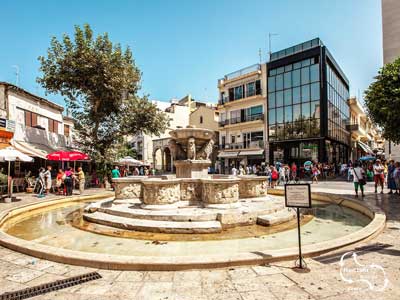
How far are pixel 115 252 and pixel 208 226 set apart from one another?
2.17 metres

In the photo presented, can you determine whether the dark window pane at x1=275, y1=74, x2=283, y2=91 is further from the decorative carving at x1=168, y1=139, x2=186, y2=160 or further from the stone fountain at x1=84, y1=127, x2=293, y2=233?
the decorative carving at x1=168, y1=139, x2=186, y2=160

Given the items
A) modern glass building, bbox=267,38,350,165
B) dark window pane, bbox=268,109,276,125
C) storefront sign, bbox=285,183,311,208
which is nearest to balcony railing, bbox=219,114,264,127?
dark window pane, bbox=268,109,276,125

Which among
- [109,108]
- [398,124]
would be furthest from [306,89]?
[109,108]

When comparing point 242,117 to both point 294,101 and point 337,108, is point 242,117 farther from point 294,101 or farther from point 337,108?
point 337,108

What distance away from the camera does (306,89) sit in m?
26.9

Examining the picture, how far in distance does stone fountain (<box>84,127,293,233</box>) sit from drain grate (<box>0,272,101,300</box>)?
2481mm

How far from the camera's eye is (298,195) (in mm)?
3816

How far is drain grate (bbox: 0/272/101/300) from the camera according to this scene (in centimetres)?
287

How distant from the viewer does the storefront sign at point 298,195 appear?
3.67 m

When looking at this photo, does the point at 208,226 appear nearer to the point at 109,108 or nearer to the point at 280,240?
the point at 280,240

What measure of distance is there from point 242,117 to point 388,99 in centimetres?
2408

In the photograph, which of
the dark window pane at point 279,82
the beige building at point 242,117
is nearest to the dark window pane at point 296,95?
the dark window pane at point 279,82

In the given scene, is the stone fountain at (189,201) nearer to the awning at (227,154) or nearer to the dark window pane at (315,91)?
the dark window pane at (315,91)

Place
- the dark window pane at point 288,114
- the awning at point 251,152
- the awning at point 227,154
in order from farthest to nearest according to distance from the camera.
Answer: the awning at point 227,154 < the awning at point 251,152 < the dark window pane at point 288,114
